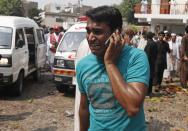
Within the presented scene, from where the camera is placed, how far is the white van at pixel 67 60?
10.1 meters

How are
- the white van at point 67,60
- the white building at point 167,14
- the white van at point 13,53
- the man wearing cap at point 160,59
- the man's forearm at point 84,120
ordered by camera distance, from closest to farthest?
1. the man's forearm at point 84,120
2. the white van at point 13,53
3. the white van at point 67,60
4. the man wearing cap at point 160,59
5. the white building at point 167,14

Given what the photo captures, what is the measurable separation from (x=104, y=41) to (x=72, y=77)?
769 cm

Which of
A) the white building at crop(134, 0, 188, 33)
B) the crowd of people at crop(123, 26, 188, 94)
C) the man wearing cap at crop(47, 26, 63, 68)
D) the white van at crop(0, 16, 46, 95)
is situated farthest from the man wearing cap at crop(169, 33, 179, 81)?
the white building at crop(134, 0, 188, 33)

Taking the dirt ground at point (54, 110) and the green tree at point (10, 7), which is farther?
the green tree at point (10, 7)

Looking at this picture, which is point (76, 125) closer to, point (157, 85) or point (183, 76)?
point (157, 85)

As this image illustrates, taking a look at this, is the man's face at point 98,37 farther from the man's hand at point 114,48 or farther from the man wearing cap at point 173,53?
the man wearing cap at point 173,53

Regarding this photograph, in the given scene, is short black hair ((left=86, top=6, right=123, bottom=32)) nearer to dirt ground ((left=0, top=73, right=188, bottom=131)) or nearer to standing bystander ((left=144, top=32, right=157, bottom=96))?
dirt ground ((left=0, top=73, right=188, bottom=131))

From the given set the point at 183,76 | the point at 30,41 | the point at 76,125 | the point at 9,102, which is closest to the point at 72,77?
the point at 9,102

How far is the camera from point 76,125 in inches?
191

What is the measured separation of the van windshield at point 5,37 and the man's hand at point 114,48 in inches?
295

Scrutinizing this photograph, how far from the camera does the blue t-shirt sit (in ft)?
7.63

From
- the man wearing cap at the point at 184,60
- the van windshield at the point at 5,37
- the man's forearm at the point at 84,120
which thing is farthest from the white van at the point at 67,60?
the man's forearm at the point at 84,120

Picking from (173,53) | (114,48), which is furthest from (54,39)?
(114,48)

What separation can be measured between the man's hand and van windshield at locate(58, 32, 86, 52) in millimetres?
8179
